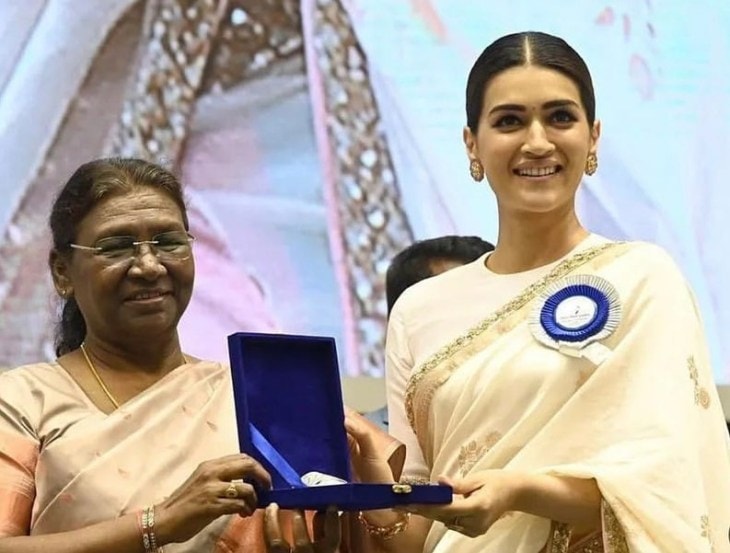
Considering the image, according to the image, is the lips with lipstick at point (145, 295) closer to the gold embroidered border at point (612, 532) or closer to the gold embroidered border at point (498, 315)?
the gold embroidered border at point (498, 315)

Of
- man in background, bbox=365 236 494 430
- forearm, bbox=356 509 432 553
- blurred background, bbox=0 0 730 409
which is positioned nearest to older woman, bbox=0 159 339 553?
forearm, bbox=356 509 432 553

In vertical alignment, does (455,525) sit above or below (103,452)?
below

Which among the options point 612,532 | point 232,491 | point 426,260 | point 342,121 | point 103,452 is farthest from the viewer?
point 342,121

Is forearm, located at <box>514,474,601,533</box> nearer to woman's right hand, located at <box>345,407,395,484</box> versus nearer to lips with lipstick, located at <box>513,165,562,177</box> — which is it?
woman's right hand, located at <box>345,407,395,484</box>

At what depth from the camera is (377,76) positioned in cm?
342

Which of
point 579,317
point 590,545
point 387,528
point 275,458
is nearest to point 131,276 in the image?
point 275,458

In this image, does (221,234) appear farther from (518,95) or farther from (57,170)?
(518,95)

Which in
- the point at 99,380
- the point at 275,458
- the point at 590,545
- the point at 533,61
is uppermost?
the point at 533,61

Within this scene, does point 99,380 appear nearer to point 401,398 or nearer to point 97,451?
point 97,451

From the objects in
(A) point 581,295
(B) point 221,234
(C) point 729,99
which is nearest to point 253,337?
(A) point 581,295

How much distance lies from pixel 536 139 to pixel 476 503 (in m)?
0.53

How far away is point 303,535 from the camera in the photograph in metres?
1.91

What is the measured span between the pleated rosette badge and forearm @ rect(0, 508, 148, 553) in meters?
0.61

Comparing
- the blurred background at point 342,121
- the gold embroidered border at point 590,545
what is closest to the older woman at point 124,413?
the gold embroidered border at point 590,545
